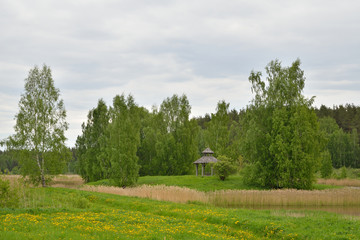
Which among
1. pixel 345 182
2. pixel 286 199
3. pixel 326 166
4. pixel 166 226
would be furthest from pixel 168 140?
pixel 166 226

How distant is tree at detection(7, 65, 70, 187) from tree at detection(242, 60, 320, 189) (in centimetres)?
2275

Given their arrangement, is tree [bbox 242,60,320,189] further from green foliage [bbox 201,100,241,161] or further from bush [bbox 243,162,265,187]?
green foliage [bbox 201,100,241,161]

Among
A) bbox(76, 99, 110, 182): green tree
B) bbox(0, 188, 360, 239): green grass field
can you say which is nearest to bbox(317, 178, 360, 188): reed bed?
bbox(0, 188, 360, 239): green grass field

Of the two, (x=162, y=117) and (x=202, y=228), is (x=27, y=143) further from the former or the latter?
(x=162, y=117)

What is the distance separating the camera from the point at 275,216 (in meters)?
18.8

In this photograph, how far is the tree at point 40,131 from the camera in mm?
37562

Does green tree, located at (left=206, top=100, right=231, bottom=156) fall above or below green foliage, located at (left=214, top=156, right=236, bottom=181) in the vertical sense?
above

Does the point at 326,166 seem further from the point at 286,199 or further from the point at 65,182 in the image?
the point at 65,182

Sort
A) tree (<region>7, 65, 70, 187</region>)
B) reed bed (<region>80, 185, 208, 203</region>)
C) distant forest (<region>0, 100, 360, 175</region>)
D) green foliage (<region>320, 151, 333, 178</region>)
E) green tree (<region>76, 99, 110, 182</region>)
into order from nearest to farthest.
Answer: reed bed (<region>80, 185, 208, 203</region>) < tree (<region>7, 65, 70, 187</region>) < green foliage (<region>320, 151, 333, 178</region>) < green tree (<region>76, 99, 110, 182</region>) < distant forest (<region>0, 100, 360, 175</region>)

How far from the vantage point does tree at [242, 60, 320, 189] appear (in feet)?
127

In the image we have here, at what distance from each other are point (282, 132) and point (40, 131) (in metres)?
28.1

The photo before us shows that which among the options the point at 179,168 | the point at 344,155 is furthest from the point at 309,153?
the point at 344,155

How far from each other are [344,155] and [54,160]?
221ft

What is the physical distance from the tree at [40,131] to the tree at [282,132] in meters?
22.7
